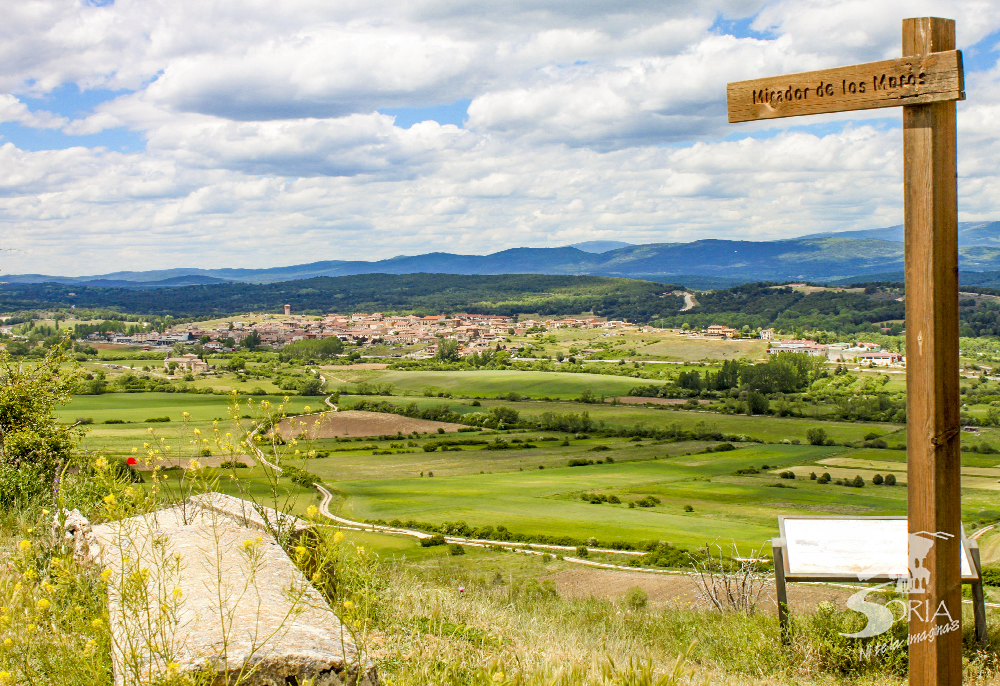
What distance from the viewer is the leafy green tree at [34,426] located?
29.4ft

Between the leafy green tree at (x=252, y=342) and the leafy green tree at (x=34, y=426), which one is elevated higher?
the leafy green tree at (x=34, y=426)

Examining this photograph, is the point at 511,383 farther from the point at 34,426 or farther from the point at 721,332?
the point at 34,426

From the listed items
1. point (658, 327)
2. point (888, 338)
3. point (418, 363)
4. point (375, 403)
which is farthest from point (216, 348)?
point (888, 338)

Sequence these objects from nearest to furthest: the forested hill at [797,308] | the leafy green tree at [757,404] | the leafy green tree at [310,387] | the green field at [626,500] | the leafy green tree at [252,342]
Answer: the green field at [626,500], the leafy green tree at [310,387], the leafy green tree at [757,404], the leafy green tree at [252,342], the forested hill at [797,308]

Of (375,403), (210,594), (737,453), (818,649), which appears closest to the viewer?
(210,594)

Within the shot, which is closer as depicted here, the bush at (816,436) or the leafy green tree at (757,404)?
the bush at (816,436)

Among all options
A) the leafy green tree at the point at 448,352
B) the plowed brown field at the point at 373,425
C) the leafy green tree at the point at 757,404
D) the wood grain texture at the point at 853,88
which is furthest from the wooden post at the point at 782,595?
the leafy green tree at the point at 448,352

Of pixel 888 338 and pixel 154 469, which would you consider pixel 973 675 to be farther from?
pixel 888 338

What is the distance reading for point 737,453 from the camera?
55281 millimetres

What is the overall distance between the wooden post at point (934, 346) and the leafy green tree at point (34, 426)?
9196mm

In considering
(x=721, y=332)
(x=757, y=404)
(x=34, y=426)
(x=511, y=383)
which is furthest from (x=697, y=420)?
(x=721, y=332)

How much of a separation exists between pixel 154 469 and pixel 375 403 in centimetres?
6800

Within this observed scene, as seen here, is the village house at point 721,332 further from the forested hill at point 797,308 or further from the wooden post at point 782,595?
the wooden post at point 782,595

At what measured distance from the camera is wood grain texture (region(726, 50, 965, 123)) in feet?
9.96
